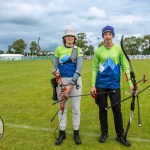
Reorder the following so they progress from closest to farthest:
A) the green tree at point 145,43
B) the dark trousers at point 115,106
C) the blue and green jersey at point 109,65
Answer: the blue and green jersey at point 109,65 → the dark trousers at point 115,106 → the green tree at point 145,43

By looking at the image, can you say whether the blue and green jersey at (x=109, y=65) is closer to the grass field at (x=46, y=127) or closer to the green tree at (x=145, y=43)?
the grass field at (x=46, y=127)

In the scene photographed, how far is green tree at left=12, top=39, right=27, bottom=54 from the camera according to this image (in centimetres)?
13632

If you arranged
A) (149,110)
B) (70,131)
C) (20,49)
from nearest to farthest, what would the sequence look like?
(70,131), (149,110), (20,49)

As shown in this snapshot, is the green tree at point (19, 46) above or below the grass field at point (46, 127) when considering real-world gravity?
above

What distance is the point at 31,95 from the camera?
1229 centimetres

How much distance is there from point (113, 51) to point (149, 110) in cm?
401

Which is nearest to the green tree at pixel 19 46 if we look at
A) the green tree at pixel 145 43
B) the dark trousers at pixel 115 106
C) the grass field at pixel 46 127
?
the green tree at pixel 145 43

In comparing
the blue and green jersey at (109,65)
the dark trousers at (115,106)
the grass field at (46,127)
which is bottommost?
the grass field at (46,127)

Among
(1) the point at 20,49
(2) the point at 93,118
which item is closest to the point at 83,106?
(2) the point at 93,118

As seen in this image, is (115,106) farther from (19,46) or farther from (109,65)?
(19,46)

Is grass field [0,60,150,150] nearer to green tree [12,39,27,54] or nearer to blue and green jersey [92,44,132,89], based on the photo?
blue and green jersey [92,44,132,89]

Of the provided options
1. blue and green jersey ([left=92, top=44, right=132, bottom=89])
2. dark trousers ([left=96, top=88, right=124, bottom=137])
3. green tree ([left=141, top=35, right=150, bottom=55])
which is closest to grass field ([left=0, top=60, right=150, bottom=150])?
dark trousers ([left=96, top=88, right=124, bottom=137])

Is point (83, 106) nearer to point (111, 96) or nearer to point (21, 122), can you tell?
point (21, 122)

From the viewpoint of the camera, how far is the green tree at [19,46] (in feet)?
447
